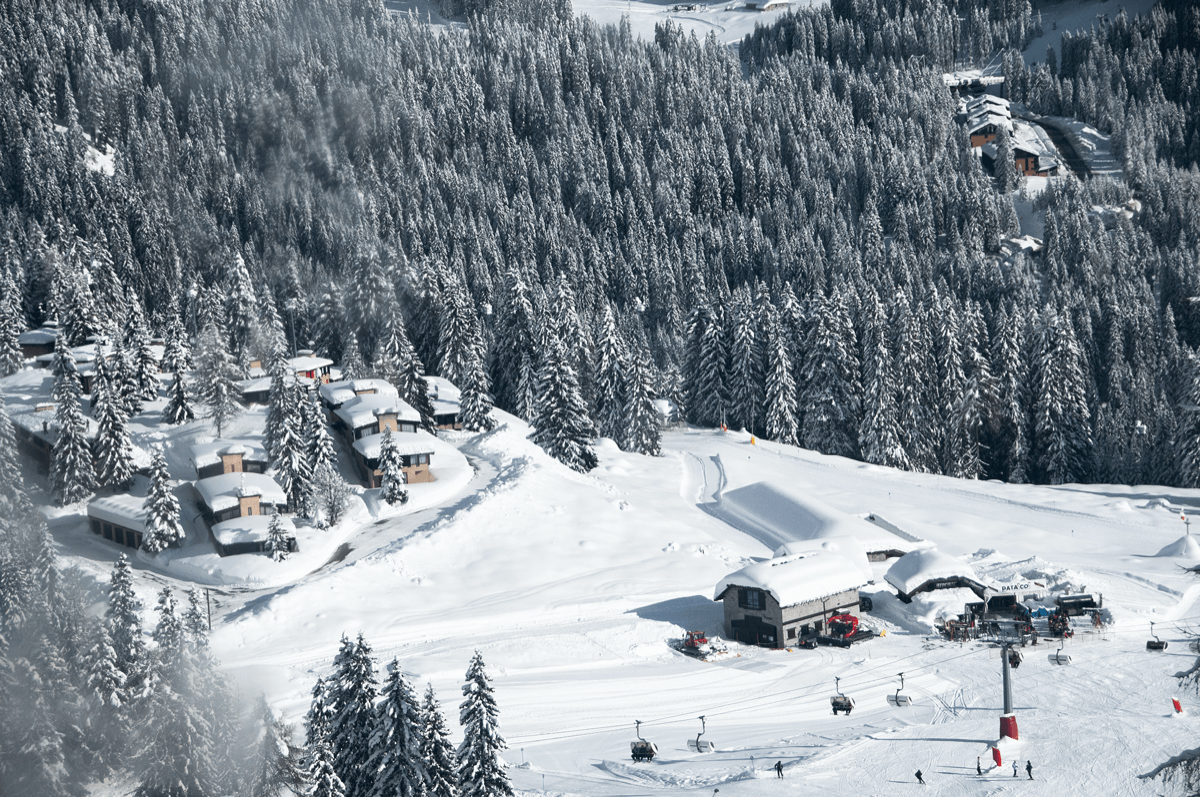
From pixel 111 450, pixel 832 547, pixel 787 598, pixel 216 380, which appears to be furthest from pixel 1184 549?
pixel 111 450

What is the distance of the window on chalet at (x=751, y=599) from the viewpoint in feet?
180

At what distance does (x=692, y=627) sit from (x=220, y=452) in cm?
3110

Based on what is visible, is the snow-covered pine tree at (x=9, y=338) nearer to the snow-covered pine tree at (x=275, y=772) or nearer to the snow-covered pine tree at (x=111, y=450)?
the snow-covered pine tree at (x=111, y=450)

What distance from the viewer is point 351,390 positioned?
3287 inches

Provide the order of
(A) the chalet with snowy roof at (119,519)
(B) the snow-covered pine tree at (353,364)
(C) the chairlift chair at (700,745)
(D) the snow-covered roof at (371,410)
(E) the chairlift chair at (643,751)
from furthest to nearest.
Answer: (B) the snow-covered pine tree at (353,364)
(D) the snow-covered roof at (371,410)
(A) the chalet with snowy roof at (119,519)
(C) the chairlift chair at (700,745)
(E) the chairlift chair at (643,751)

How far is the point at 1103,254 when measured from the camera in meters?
146

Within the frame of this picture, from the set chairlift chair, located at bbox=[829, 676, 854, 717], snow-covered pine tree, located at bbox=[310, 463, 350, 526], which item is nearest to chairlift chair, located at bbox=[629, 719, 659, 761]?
chairlift chair, located at bbox=[829, 676, 854, 717]

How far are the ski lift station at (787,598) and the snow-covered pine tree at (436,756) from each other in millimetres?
26766

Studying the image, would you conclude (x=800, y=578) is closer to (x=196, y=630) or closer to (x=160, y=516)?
(x=196, y=630)

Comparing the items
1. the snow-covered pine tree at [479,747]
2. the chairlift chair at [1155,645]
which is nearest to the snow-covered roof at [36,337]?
the snow-covered pine tree at [479,747]

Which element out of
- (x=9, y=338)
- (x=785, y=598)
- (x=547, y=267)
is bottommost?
(x=547, y=267)

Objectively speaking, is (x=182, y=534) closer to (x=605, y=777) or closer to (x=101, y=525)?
(x=101, y=525)

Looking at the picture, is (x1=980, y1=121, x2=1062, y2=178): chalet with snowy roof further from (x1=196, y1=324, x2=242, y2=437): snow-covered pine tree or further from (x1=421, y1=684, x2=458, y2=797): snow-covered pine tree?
(x1=421, y1=684, x2=458, y2=797): snow-covered pine tree

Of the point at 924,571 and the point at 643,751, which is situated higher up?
the point at 643,751
